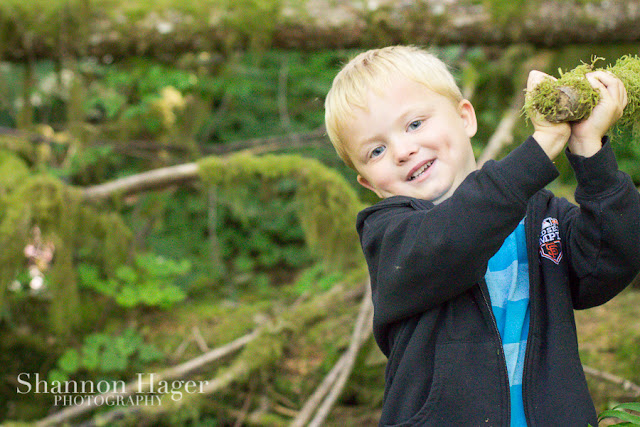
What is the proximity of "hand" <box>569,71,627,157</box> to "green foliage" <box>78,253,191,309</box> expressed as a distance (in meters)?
3.37

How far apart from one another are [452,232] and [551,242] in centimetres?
37

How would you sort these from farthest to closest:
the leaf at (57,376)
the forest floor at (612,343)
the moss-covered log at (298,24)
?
the moss-covered log at (298,24)
the leaf at (57,376)
the forest floor at (612,343)

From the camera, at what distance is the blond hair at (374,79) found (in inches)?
63.1

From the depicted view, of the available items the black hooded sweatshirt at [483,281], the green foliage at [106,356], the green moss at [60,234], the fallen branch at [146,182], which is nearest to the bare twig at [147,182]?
the fallen branch at [146,182]

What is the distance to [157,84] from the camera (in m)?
4.82

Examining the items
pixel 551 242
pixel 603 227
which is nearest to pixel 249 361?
pixel 551 242

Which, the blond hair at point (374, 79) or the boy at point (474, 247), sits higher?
the blond hair at point (374, 79)

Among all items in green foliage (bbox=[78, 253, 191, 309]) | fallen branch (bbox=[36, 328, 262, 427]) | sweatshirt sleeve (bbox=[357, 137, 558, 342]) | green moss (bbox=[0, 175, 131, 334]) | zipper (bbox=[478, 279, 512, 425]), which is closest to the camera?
sweatshirt sleeve (bbox=[357, 137, 558, 342])

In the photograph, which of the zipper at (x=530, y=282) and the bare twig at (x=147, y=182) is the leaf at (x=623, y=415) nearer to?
the zipper at (x=530, y=282)

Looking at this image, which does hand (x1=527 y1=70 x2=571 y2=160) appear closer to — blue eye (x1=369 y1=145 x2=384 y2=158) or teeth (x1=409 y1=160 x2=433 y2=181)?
A: teeth (x1=409 y1=160 x2=433 y2=181)

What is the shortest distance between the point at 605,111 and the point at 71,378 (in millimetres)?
3760

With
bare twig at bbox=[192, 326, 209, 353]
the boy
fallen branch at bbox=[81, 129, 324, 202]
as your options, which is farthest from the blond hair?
bare twig at bbox=[192, 326, 209, 353]

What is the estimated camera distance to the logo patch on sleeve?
5.00 ft

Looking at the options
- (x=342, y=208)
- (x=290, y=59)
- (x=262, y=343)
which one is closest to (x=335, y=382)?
(x=262, y=343)
